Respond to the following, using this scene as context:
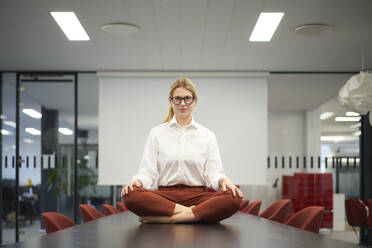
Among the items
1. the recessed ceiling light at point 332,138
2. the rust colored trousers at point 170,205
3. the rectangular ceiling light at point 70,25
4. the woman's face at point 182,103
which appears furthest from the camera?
the recessed ceiling light at point 332,138

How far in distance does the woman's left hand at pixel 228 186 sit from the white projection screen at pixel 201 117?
4847mm

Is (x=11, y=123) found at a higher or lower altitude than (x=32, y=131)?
higher

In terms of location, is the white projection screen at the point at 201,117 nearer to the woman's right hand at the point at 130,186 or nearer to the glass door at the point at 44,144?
the glass door at the point at 44,144

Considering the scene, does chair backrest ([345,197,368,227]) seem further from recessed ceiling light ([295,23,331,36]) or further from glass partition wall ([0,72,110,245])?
glass partition wall ([0,72,110,245])

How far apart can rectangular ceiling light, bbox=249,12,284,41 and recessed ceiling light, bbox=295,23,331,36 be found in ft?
0.97

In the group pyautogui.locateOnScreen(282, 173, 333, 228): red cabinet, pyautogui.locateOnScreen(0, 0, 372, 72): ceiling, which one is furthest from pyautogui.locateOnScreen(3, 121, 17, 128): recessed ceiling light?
pyautogui.locateOnScreen(282, 173, 333, 228): red cabinet

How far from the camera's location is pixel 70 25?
199 inches

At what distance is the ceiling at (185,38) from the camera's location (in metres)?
4.46

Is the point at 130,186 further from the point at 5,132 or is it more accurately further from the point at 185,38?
the point at 5,132

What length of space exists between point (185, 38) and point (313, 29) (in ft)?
5.02

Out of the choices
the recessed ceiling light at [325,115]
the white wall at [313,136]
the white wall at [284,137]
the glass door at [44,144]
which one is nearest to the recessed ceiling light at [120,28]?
the glass door at [44,144]

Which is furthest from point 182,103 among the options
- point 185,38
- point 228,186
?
point 185,38

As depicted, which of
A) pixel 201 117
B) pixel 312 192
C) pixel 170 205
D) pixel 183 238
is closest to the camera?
pixel 183 238

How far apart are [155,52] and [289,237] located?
15.6 ft
